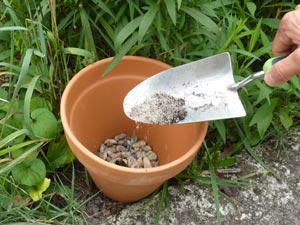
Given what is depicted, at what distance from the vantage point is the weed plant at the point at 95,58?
152 cm

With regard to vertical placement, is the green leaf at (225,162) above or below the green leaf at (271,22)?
below

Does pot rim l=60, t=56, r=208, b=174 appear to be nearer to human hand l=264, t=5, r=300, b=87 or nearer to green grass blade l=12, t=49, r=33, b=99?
green grass blade l=12, t=49, r=33, b=99

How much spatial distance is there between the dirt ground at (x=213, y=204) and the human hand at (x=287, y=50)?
1.76ft

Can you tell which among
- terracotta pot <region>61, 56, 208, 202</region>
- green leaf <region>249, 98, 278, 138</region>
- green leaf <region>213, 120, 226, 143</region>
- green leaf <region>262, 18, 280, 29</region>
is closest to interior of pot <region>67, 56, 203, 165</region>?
terracotta pot <region>61, 56, 208, 202</region>

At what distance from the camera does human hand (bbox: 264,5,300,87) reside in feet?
4.06

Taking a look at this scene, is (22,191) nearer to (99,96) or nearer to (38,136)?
(38,136)

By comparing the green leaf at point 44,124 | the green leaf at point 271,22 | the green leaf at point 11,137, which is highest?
the green leaf at point 271,22

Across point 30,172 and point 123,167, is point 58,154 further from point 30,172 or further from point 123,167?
point 123,167

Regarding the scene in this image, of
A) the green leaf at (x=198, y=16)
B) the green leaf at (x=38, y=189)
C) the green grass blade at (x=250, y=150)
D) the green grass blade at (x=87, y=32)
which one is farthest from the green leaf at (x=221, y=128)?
the green leaf at (x=38, y=189)

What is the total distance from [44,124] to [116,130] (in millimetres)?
306

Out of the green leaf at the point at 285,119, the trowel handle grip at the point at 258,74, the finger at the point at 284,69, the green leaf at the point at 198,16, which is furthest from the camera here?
the green leaf at the point at 285,119

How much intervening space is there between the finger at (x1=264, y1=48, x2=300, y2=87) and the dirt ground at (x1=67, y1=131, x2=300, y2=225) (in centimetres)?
55

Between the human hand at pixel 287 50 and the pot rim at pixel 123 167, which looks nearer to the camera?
the human hand at pixel 287 50

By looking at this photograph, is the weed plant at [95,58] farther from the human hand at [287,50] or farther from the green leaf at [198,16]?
the human hand at [287,50]
